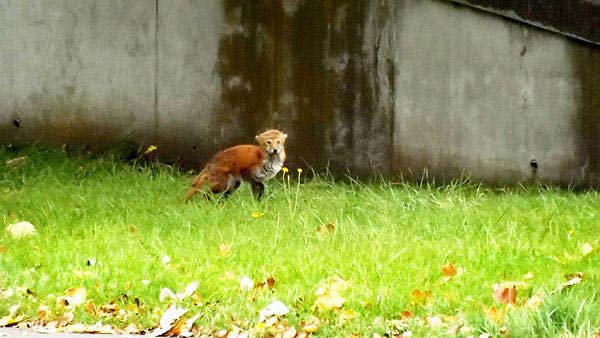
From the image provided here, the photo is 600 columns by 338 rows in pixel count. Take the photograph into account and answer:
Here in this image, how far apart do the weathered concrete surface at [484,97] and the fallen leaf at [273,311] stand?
18.4 ft

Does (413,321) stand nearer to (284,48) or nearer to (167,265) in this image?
(167,265)

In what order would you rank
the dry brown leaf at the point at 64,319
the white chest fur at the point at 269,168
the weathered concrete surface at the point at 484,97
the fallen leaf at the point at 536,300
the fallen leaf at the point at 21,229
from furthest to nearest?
1. the weathered concrete surface at the point at 484,97
2. the white chest fur at the point at 269,168
3. the fallen leaf at the point at 21,229
4. the dry brown leaf at the point at 64,319
5. the fallen leaf at the point at 536,300

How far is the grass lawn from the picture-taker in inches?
240

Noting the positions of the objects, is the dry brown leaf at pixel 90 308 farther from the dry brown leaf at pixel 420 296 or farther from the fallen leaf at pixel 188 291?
the dry brown leaf at pixel 420 296

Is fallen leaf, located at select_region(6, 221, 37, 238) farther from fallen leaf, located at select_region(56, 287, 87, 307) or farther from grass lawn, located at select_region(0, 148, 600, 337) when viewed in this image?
fallen leaf, located at select_region(56, 287, 87, 307)

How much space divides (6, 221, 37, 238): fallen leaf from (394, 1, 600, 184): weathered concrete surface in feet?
14.5

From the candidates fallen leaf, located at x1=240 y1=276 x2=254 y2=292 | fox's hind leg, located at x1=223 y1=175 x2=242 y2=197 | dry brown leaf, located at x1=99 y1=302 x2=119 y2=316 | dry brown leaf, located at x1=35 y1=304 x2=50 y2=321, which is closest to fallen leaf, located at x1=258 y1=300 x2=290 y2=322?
fallen leaf, located at x1=240 y1=276 x2=254 y2=292

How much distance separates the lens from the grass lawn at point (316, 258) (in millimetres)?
6094

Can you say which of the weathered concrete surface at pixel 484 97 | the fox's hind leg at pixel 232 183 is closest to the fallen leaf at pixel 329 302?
the fox's hind leg at pixel 232 183

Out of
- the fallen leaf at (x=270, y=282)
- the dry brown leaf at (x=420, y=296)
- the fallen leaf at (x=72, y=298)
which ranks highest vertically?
the dry brown leaf at (x=420, y=296)

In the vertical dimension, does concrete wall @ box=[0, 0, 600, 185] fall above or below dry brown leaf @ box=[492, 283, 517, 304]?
above

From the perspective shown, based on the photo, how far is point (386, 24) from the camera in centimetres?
1166

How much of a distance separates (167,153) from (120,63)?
1.20 meters

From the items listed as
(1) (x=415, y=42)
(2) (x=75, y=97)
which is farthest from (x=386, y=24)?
(2) (x=75, y=97)
